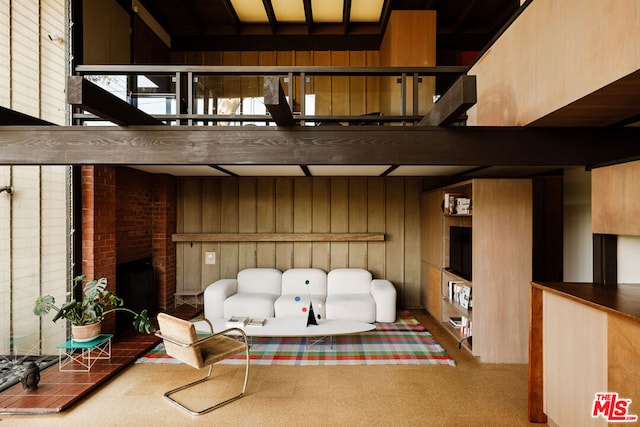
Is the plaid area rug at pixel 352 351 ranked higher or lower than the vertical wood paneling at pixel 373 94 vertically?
lower

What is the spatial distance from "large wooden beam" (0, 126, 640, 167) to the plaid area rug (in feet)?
7.61

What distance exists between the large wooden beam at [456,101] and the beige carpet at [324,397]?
2.45 m

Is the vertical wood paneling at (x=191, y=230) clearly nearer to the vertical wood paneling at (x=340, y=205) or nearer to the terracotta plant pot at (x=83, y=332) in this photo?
the vertical wood paneling at (x=340, y=205)

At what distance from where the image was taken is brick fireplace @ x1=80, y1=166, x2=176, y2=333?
12.9ft

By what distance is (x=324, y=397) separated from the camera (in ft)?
9.95

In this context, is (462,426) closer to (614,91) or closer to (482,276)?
(482,276)

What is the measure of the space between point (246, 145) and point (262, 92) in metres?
1.11

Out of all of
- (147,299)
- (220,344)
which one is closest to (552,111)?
(220,344)

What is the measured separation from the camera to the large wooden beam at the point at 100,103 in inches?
84.7

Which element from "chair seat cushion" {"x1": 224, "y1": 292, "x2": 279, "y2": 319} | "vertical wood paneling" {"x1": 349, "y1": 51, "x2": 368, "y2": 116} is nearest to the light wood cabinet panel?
"vertical wood paneling" {"x1": 349, "y1": 51, "x2": 368, "y2": 116}

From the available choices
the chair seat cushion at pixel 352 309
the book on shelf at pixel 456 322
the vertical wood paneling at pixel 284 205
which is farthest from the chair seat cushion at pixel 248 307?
the book on shelf at pixel 456 322

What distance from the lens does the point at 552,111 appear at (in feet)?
7.52

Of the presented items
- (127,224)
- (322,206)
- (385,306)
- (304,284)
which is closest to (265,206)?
(322,206)

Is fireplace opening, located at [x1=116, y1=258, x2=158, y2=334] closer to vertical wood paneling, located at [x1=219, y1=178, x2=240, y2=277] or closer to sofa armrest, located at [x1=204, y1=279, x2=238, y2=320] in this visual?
sofa armrest, located at [x1=204, y1=279, x2=238, y2=320]
